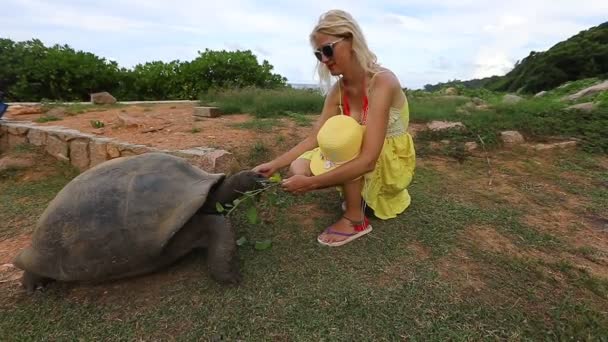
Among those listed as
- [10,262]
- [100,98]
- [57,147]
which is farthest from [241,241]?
[100,98]

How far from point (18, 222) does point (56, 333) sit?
5.54 feet

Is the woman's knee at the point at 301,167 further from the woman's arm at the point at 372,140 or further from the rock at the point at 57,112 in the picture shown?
the rock at the point at 57,112

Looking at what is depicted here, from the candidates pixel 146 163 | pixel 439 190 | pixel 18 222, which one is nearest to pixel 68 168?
pixel 18 222

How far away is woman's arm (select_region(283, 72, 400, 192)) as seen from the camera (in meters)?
2.09

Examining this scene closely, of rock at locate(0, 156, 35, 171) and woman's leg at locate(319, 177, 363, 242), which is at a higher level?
woman's leg at locate(319, 177, 363, 242)

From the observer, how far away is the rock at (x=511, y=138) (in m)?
4.37

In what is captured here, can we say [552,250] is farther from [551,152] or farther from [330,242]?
[551,152]

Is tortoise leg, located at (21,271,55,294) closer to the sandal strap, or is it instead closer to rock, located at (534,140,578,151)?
the sandal strap

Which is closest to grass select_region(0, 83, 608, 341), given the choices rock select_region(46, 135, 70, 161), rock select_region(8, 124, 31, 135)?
rock select_region(46, 135, 70, 161)

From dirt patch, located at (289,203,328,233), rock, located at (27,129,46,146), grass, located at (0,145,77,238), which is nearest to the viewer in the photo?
dirt patch, located at (289,203,328,233)

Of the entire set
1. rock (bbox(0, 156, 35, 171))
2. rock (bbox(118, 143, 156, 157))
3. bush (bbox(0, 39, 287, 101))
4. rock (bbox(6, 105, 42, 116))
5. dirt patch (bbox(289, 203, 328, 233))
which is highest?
bush (bbox(0, 39, 287, 101))

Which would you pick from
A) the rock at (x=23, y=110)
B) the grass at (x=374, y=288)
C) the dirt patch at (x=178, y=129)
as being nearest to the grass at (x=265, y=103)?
the dirt patch at (x=178, y=129)

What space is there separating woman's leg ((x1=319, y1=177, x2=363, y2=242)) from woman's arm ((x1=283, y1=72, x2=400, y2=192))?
169mm

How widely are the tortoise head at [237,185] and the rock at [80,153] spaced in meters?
2.85
